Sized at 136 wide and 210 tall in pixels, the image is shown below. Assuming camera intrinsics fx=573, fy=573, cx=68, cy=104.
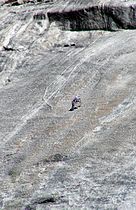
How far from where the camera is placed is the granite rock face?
37.8 ft

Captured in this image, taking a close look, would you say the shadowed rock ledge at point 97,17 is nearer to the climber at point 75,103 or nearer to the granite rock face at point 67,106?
the granite rock face at point 67,106

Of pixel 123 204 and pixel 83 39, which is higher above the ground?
pixel 83 39

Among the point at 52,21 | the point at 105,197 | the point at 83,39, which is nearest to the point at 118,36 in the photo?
the point at 83,39

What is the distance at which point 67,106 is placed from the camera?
1497 centimetres

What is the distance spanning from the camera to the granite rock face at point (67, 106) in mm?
11508

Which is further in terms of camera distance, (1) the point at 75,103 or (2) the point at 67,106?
(2) the point at 67,106

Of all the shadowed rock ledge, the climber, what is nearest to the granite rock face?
the shadowed rock ledge

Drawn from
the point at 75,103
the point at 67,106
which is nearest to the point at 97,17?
the point at 67,106

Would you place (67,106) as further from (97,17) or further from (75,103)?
(97,17)

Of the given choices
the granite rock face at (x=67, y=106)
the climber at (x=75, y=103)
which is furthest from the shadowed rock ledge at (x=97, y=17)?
the climber at (x=75, y=103)

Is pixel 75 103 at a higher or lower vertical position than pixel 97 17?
lower

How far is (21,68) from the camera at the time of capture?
727 inches

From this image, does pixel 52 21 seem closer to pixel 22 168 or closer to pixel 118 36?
pixel 118 36

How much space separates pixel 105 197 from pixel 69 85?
18.3 ft
